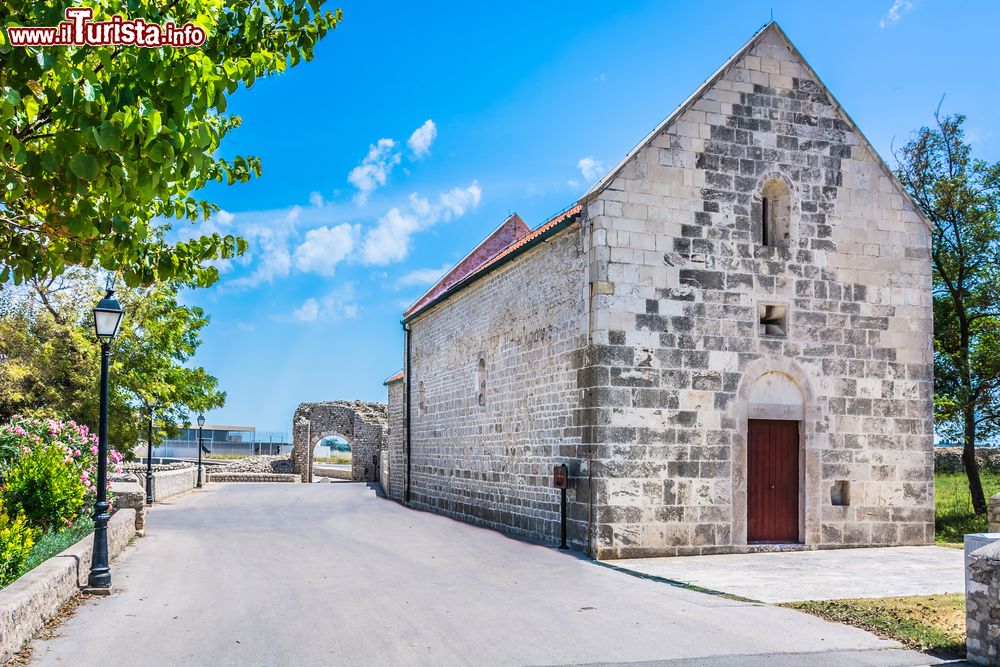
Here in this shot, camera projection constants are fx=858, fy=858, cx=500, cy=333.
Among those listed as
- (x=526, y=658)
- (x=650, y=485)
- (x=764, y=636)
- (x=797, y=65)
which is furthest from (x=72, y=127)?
(x=797, y=65)

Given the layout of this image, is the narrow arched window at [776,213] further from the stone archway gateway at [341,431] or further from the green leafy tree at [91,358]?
the stone archway gateway at [341,431]

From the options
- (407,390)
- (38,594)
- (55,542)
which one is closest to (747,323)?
(55,542)

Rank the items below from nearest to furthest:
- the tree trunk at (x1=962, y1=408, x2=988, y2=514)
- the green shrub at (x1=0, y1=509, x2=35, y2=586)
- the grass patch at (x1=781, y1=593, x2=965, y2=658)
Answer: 1. the grass patch at (x1=781, y1=593, x2=965, y2=658)
2. the green shrub at (x1=0, y1=509, x2=35, y2=586)
3. the tree trunk at (x1=962, y1=408, x2=988, y2=514)

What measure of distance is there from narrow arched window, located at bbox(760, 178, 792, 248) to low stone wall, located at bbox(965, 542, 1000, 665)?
8.64 m

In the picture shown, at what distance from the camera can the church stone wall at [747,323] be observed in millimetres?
13930

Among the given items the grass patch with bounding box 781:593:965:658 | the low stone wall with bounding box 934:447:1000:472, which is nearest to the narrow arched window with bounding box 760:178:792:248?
the grass patch with bounding box 781:593:965:658

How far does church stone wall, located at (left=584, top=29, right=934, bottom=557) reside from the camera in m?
13.9

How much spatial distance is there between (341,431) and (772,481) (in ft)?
110

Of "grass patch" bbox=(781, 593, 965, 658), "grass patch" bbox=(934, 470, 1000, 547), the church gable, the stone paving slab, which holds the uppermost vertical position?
the church gable

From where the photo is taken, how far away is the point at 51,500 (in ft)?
41.9

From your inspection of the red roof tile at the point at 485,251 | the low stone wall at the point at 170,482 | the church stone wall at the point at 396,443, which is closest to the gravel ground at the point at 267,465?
the low stone wall at the point at 170,482

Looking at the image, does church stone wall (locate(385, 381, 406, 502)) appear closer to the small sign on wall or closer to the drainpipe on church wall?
Result: the drainpipe on church wall

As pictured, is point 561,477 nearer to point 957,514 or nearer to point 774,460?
point 774,460

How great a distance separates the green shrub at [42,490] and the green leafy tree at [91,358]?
30.5ft
